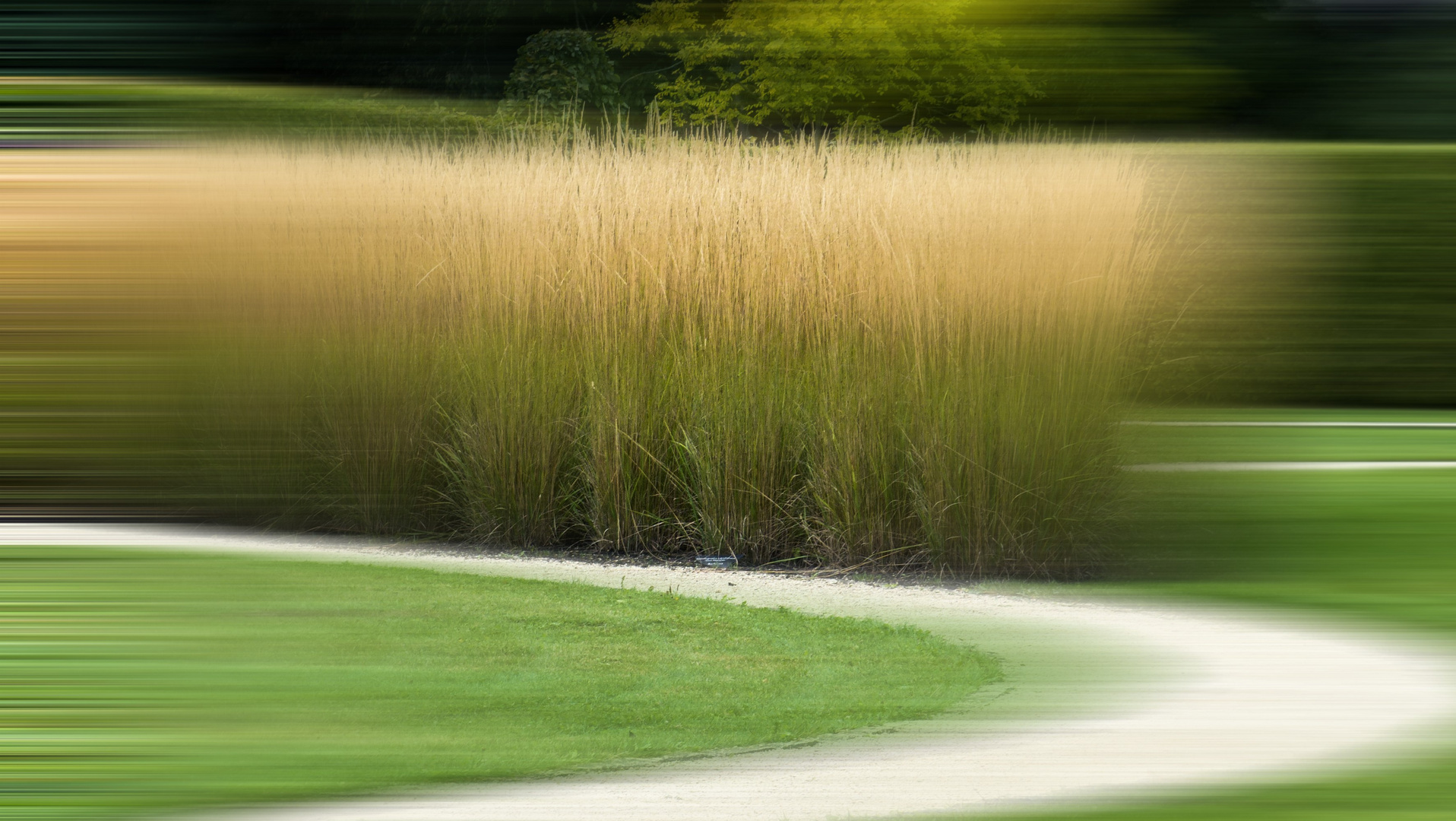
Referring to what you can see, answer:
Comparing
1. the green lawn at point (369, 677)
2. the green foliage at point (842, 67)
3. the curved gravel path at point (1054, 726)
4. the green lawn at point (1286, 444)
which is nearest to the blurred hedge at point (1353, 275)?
the green lawn at point (1286, 444)

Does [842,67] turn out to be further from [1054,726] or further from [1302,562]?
[1054,726]

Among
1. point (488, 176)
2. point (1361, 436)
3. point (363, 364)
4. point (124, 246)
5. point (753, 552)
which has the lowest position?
point (1361, 436)

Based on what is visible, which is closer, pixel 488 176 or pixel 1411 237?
pixel 488 176

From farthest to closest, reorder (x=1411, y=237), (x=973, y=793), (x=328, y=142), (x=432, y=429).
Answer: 1. (x=1411, y=237)
2. (x=328, y=142)
3. (x=432, y=429)
4. (x=973, y=793)

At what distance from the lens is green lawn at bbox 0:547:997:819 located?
163 centimetres

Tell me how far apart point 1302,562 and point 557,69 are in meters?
7.80

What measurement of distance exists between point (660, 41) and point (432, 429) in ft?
25.4

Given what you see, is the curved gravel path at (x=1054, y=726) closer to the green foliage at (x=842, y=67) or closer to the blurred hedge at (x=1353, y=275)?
the green foliage at (x=842, y=67)

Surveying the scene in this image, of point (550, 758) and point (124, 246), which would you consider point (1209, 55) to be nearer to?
point (550, 758)

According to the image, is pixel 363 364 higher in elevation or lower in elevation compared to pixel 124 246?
lower

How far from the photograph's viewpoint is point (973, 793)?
2990 millimetres

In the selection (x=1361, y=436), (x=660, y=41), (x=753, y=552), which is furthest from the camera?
(x=660, y=41)

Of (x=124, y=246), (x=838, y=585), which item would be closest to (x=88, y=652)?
(x=124, y=246)

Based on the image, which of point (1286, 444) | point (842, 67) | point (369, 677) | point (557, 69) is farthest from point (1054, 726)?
point (842, 67)
